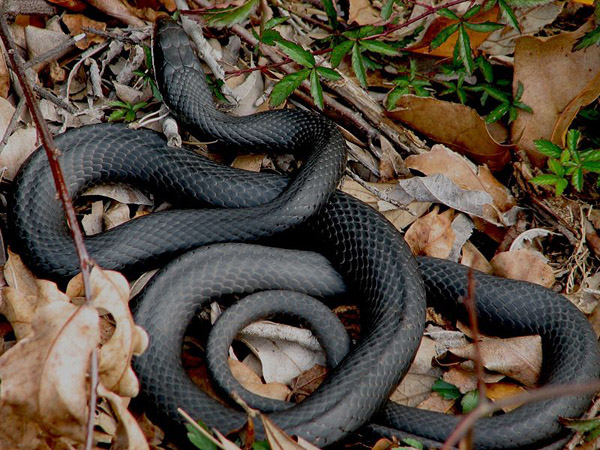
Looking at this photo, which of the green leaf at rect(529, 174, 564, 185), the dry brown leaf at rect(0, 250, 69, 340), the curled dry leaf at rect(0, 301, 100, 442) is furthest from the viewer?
the green leaf at rect(529, 174, 564, 185)

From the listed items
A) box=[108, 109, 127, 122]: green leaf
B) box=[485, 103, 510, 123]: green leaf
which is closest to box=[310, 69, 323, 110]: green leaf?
box=[108, 109, 127, 122]: green leaf

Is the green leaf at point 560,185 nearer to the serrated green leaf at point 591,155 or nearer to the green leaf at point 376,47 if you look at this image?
the serrated green leaf at point 591,155

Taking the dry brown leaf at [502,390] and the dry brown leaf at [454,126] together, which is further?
the dry brown leaf at [454,126]

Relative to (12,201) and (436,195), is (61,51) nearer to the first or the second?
(12,201)

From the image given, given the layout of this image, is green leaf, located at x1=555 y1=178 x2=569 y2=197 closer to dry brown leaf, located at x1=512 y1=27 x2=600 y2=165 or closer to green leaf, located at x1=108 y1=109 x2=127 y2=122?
dry brown leaf, located at x1=512 y1=27 x2=600 y2=165

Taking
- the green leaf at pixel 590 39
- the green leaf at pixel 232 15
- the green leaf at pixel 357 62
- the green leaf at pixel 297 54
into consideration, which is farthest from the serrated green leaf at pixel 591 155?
the green leaf at pixel 232 15

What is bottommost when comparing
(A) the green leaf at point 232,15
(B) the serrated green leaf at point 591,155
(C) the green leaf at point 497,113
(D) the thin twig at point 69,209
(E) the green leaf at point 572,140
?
(B) the serrated green leaf at point 591,155
